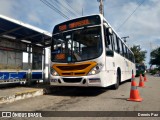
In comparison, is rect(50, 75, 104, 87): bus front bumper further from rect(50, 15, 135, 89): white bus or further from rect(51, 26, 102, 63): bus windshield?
rect(51, 26, 102, 63): bus windshield

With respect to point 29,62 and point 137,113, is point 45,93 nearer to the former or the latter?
point 29,62

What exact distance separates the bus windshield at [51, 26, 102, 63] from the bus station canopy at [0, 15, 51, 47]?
209 centimetres

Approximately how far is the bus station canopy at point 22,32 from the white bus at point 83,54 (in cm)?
207

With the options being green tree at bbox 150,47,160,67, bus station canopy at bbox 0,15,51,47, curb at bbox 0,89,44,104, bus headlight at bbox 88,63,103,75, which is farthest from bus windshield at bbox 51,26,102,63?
green tree at bbox 150,47,160,67

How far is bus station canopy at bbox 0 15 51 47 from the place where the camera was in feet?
30.7

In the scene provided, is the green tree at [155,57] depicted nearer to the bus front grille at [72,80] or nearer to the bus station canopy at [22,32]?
the bus station canopy at [22,32]

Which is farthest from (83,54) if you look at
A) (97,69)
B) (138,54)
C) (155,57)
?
(155,57)

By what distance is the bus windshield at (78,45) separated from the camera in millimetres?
8188

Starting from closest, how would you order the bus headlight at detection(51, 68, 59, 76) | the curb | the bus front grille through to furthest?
the curb, the bus front grille, the bus headlight at detection(51, 68, 59, 76)

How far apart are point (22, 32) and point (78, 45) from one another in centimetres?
433

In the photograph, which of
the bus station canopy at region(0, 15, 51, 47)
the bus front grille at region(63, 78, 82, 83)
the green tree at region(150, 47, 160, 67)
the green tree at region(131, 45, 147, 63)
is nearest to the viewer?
the bus front grille at region(63, 78, 82, 83)

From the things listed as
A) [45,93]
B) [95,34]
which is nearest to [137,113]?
[95,34]

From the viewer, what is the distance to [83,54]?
27.2 feet

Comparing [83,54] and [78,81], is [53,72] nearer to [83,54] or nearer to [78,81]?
[78,81]
